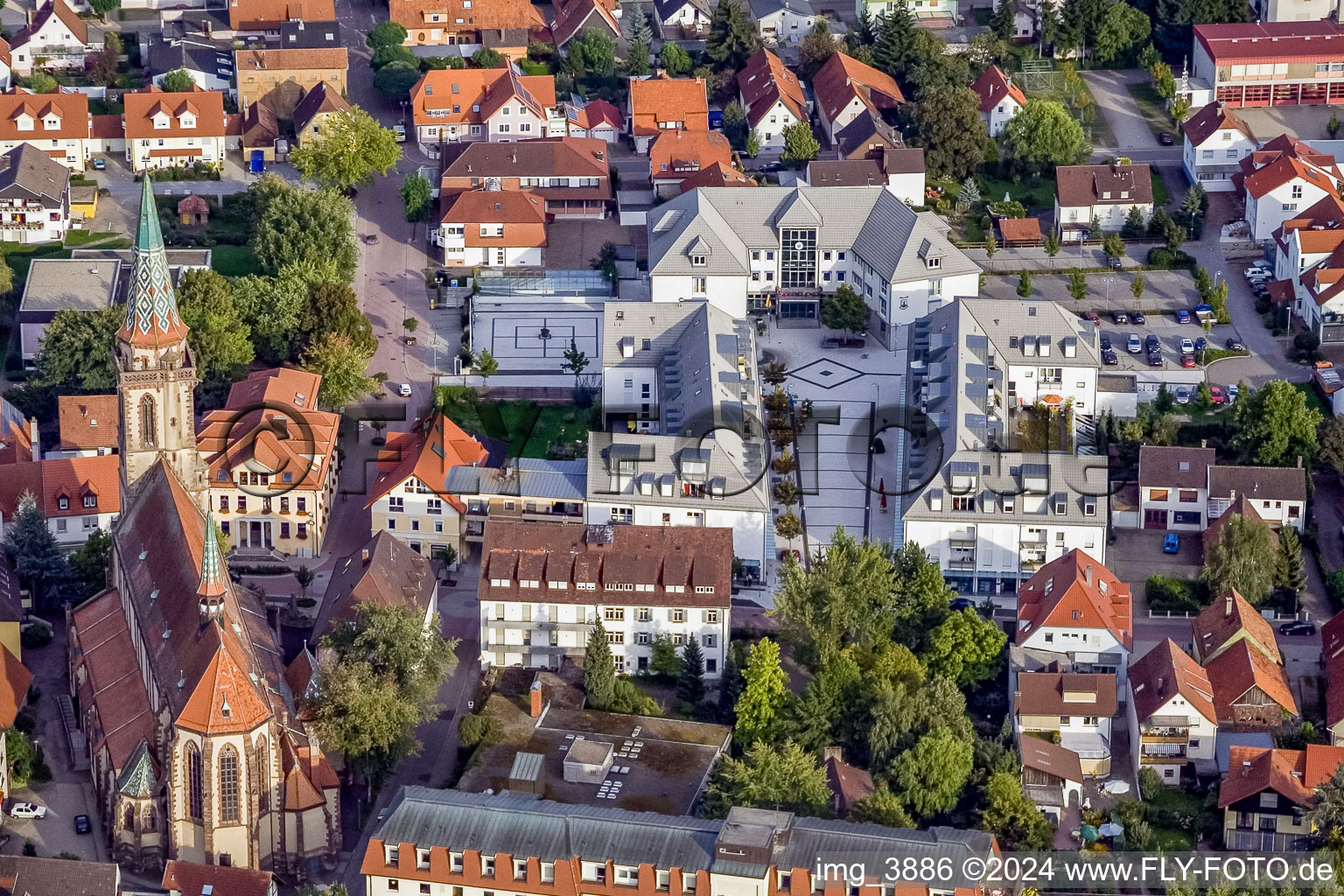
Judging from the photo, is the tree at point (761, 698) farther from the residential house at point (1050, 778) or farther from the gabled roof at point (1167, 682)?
the gabled roof at point (1167, 682)

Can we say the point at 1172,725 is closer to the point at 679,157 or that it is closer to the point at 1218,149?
the point at 1218,149

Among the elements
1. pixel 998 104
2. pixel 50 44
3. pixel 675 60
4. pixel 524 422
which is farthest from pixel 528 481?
pixel 50 44

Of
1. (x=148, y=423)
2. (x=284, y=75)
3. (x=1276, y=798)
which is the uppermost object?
(x=284, y=75)

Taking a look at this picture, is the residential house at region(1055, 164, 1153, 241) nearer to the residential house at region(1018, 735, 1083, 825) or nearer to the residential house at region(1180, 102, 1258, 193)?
the residential house at region(1180, 102, 1258, 193)

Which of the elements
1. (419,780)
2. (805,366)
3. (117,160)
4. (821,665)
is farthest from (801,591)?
(117,160)

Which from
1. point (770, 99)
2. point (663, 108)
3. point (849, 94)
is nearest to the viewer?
point (849, 94)

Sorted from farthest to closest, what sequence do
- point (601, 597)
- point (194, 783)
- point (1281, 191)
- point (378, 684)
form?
1. point (1281, 191)
2. point (601, 597)
3. point (378, 684)
4. point (194, 783)

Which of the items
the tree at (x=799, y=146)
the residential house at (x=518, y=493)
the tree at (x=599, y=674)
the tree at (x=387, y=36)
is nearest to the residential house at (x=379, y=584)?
the residential house at (x=518, y=493)
